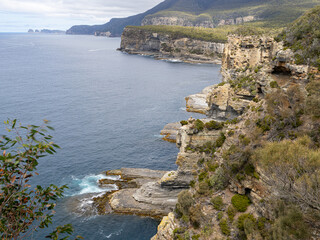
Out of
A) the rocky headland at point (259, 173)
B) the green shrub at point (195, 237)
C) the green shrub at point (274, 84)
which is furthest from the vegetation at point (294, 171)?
the green shrub at point (274, 84)

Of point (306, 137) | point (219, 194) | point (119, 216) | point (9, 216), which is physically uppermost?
point (9, 216)

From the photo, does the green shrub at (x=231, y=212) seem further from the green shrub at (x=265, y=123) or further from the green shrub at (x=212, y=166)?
the green shrub at (x=265, y=123)

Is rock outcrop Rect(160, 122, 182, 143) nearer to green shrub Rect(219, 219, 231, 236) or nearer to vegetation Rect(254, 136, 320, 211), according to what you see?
green shrub Rect(219, 219, 231, 236)

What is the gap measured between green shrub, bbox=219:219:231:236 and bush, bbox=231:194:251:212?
62.4 inches

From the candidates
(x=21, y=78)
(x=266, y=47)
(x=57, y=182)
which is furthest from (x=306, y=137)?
(x=21, y=78)

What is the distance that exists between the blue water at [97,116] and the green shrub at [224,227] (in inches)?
760

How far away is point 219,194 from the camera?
2434cm

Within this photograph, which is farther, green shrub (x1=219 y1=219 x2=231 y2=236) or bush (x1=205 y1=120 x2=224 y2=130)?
bush (x1=205 y1=120 x2=224 y2=130)

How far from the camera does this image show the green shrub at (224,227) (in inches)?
823

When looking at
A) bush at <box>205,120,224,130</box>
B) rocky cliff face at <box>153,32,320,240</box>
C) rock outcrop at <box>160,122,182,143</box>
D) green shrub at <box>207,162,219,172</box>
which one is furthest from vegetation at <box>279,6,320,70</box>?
rock outcrop at <box>160,122,182,143</box>

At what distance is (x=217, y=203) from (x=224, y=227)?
2417 mm

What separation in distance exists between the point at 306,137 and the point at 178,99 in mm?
86636

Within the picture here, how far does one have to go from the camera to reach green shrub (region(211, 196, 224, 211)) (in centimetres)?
2305

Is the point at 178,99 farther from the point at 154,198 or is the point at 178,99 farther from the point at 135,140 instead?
the point at 154,198
